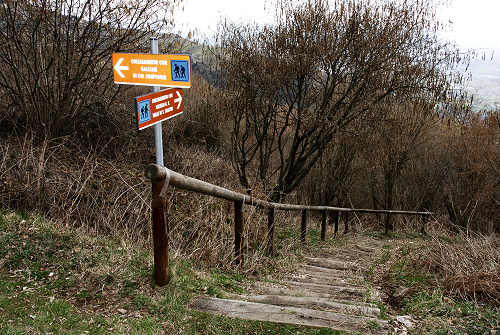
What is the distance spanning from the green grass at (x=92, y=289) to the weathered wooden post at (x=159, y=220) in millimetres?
124

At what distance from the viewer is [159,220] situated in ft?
10.6

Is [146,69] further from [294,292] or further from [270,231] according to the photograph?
[270,231]

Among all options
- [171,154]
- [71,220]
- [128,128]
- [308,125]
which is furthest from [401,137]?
[71,220]

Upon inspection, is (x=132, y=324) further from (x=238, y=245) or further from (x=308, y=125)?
(x=308, y=125)

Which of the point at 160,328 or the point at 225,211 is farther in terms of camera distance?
the point at 225,211

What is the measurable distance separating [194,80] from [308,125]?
5.17 meters

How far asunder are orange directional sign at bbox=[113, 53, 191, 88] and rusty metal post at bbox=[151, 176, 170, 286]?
100cm

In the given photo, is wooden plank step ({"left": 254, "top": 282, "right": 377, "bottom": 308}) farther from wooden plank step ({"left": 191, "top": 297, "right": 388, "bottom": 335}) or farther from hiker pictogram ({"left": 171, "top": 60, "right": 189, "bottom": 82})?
hiker pictogram ({"left": 171, "top": 60, "right": 189, "bottom": 82})

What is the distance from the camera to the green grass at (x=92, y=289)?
2775mm

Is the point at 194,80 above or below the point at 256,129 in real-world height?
above

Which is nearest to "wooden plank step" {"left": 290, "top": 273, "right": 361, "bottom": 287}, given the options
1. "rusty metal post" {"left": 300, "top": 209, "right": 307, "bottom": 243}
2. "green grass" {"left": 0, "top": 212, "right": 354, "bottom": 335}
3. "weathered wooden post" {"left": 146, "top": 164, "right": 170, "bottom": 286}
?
"green grass" {"left": 0, "top": 212, "right": 354, "bottom": 335}

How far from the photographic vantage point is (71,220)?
16.4 feet

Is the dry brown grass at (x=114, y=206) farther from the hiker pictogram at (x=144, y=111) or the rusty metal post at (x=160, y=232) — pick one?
the hiker pictogram at (x=144, y=111)

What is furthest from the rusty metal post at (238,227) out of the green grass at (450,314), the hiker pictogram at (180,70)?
the green grass at (450,314)
